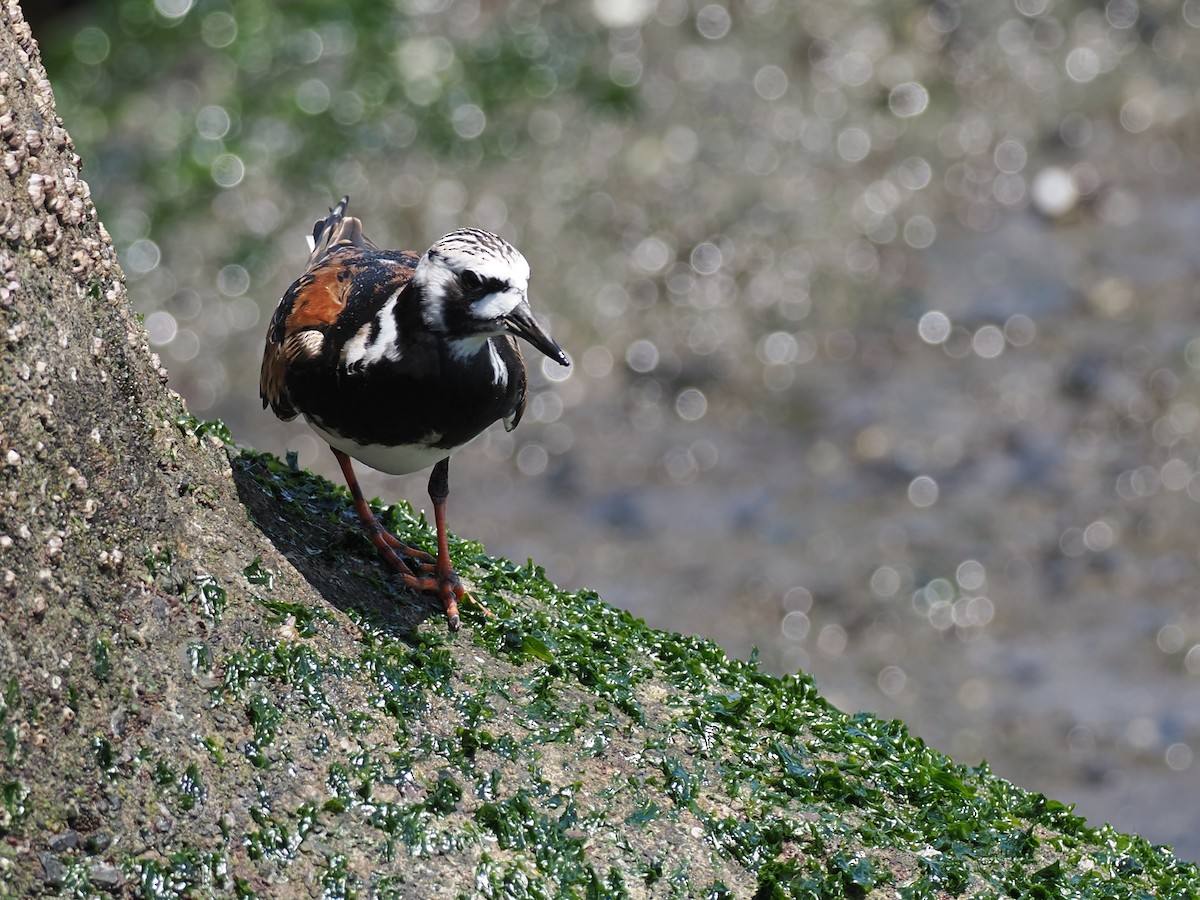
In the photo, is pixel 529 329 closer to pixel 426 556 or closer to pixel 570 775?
pixel 426 556

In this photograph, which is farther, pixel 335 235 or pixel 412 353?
pixel 335 235

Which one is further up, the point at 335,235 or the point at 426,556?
the point at 335,235

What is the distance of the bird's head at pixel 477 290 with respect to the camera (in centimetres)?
439

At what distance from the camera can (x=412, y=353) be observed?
4562 millimetres

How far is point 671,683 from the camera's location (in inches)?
208

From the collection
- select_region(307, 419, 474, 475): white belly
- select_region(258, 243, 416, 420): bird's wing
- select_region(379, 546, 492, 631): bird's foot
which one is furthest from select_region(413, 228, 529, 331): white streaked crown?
select_region(379, 546, 492, 631): bird's foot

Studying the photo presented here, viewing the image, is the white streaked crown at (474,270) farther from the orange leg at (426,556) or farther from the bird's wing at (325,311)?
the orange leg at (426,556)

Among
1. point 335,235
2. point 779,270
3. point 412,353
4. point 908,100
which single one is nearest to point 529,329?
point 412,353

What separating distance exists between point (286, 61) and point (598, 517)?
5.56 m

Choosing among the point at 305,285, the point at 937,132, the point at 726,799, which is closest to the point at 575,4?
the point at 937,132

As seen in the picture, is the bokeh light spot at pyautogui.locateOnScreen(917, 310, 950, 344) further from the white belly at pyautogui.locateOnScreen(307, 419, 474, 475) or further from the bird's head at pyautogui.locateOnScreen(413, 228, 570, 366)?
the bird's head at pyautogui.locateOnScreen(413, 228, 570, 366)

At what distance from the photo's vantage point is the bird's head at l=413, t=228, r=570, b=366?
4.39m

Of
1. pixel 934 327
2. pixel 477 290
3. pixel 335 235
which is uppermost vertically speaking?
pixel 934 327

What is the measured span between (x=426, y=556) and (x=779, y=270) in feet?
26.6
